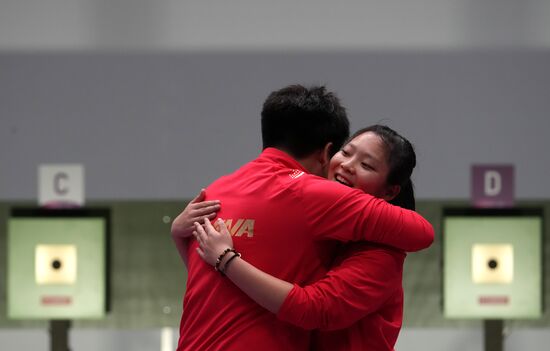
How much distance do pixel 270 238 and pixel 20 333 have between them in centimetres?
289

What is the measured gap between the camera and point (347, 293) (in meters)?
1.84

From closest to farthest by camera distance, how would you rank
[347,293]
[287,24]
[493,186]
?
[347,293] < [493,186] < [287,24]

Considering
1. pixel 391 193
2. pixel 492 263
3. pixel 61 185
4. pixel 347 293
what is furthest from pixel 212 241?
pixel 492 263

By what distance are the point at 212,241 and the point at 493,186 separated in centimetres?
244

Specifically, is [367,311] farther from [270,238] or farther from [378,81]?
[378,81]

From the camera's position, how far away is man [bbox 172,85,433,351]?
1860 mm

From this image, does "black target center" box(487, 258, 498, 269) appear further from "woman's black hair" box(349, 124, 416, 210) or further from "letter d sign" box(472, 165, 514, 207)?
"woman's black hair" box(349, 124, 416, 210)

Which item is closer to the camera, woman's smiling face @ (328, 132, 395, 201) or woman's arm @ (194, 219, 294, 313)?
woman's arm @ (194, 219, 294, 313)

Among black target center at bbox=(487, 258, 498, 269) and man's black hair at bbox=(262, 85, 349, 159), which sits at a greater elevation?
man's black hair at bbox=(262, 85, 349, 159)

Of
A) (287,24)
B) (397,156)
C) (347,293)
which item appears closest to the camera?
(347,293)

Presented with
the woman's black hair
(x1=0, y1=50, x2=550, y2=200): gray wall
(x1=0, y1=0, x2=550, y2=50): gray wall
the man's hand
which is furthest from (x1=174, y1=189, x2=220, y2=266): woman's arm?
(x1=0, y1=0, x2=550, y2=50): gray wall

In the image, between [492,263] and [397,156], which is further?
[492,263]

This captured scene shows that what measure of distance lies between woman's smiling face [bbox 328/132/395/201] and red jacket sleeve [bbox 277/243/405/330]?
142 millimetres

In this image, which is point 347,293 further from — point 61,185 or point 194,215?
point 61,185
